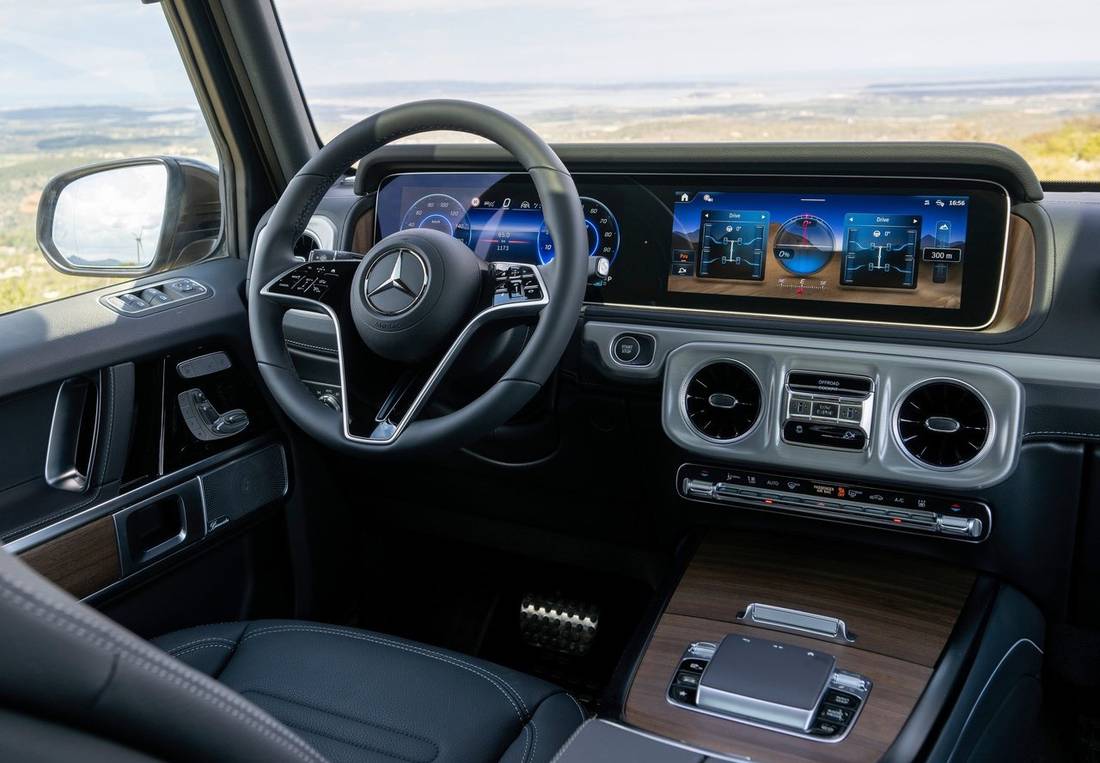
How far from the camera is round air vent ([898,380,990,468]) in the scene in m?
1.68

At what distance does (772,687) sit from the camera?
1573 mm

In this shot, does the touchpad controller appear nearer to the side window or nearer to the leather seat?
the leather seat

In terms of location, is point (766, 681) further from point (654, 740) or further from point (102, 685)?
point (102, 685)

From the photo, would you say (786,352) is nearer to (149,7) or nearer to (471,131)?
(471,131)

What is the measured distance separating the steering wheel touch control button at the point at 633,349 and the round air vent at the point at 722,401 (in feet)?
0.35

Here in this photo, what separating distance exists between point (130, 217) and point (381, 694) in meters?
1.34

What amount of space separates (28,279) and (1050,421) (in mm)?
1886

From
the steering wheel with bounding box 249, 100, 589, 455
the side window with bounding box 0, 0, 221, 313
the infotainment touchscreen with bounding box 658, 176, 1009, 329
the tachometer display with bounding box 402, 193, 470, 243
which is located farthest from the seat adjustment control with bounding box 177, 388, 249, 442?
the infotainment touchscreen with bounding box 658, 176, 1009, 329

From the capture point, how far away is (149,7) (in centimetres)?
219

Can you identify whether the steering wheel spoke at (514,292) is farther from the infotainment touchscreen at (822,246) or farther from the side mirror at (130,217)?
the side mirror at (130,217)

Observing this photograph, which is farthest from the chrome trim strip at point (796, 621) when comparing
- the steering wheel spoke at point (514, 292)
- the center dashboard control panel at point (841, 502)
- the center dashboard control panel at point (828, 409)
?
the steering wheel spoke at point (514, 292)

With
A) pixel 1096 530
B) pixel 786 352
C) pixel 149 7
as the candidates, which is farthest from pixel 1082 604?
pixel 149 7

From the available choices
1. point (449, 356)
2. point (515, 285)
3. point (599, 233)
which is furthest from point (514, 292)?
point (599, 233)

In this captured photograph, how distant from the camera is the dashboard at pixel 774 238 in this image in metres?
1.78
